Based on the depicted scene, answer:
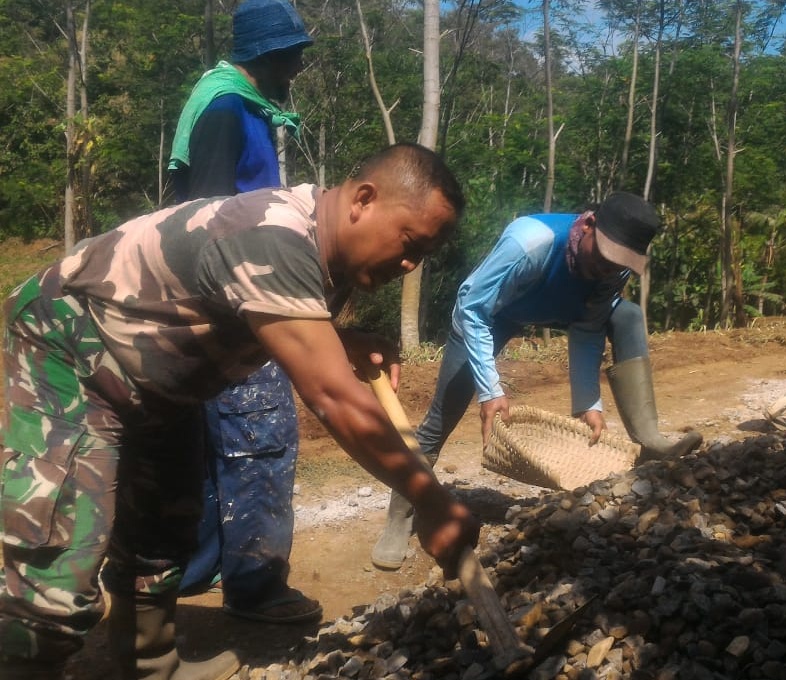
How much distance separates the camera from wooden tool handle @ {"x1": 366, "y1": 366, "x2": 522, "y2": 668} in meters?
1.87

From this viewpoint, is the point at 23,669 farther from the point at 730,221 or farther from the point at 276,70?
the point at 730,221

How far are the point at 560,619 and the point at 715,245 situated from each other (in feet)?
52.0

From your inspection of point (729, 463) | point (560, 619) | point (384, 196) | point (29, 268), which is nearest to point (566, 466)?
point (729, 463)

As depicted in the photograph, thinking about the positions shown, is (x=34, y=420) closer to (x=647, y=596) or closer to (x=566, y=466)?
(x=647, y=596)

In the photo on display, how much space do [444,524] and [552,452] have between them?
251cm

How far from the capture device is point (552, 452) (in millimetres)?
4148

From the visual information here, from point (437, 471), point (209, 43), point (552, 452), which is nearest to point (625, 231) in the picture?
point (552, 452)

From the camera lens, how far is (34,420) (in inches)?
79.2

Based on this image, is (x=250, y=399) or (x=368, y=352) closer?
(x=368, y=352)

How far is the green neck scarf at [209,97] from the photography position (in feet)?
9.62

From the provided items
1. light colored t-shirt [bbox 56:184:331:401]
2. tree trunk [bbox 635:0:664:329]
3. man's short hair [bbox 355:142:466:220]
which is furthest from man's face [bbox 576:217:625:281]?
tree trunk [bbox 635:0:664:329]

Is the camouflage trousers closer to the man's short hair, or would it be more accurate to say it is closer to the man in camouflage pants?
the man in camouflage pants

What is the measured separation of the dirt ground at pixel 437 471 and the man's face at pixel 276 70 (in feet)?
6.18

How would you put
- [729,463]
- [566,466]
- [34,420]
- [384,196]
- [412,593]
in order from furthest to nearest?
[566,466] < [729,463] < [412,593] < [34,420] < [384,196]
